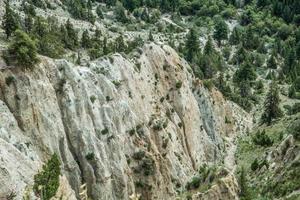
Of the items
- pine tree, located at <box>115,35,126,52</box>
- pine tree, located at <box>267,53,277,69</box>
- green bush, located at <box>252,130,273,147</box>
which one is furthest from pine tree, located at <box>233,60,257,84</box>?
green bush, located at <box>252,130,273,147</box>

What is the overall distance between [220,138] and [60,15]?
66019 millimetres

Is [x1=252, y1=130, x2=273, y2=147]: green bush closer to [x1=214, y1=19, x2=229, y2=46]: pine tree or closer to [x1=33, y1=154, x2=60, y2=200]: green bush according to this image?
[x1=33, y1=154, x2=60, y2=200]: green bush

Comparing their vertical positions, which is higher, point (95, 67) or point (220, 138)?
point (95, 67)

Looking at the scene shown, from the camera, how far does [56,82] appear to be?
73.7 meters

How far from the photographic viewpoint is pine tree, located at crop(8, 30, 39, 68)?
221 ft

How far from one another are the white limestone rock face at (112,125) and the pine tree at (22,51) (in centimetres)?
152

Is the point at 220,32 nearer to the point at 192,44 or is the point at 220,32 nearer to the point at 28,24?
A: the point at 192,44

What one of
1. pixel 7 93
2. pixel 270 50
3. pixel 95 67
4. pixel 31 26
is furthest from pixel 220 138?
pixel 270 50

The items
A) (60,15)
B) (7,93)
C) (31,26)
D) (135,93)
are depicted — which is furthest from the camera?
(60,15)

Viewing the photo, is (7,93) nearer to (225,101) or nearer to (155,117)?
(155,117)

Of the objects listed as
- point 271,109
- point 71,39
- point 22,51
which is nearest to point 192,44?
point 271,109

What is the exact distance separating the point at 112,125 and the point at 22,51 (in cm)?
1993

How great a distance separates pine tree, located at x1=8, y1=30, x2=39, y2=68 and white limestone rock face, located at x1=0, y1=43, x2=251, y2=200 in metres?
1.52

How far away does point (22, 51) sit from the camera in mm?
67250
